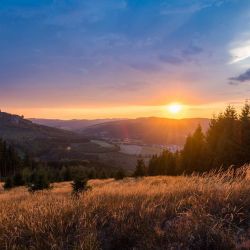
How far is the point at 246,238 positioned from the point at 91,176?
190 feet

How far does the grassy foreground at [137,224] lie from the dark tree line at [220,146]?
25.3 m

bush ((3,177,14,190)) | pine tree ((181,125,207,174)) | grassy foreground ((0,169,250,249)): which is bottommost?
bush ((3,177,14,190))

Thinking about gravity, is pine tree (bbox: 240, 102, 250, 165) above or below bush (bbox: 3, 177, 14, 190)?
above

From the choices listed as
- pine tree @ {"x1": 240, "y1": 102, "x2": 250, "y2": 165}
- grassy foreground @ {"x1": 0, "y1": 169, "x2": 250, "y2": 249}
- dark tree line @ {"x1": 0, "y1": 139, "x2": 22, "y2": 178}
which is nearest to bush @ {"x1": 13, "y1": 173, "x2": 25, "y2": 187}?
pine tree @ {"x1": 240, "y1": 102, "x2": 250, "y2": 165}

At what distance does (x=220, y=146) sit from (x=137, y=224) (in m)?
33.8

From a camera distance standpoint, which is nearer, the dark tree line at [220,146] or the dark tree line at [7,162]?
the dark tree line at [220,146]

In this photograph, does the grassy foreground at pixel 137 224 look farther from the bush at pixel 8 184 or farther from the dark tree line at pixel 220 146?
the bush at pixel 8 184

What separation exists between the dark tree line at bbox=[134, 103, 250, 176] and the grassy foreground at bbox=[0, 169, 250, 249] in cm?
2528

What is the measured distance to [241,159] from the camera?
34688 millimetres

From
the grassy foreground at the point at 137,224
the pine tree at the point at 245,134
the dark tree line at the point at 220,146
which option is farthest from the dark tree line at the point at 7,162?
the grassy foreground at the point at 137,224

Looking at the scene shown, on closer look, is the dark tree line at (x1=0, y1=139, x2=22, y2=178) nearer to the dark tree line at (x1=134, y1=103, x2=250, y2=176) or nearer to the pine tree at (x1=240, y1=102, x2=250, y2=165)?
the dark tree line at (x1=134, y1=103, x2=250, y2=176)

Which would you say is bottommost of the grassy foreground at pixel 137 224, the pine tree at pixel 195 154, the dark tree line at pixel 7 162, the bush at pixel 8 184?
the dark tree line at pixel 7 162

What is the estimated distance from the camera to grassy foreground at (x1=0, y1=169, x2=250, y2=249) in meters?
4.09

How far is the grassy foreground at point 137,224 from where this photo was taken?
4.09 metres
